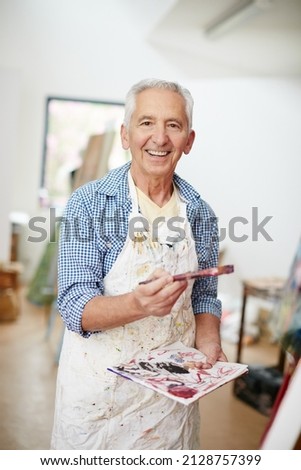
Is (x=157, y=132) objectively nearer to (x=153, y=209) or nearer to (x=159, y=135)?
(x=159, y=135)

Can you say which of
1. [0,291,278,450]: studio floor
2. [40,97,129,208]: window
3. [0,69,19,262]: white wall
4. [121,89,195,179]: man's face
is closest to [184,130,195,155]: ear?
[121,89,195,179]: man's face

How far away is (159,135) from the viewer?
120cm

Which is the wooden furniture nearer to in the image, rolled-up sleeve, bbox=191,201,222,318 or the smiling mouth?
rolled-up sleeve, bbox=191,201,222,318

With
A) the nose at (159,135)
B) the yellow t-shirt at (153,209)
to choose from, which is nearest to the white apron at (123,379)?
the yellow t-shirt at (153,209)

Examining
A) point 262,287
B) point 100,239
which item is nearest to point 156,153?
point 100,239

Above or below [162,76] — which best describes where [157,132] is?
below

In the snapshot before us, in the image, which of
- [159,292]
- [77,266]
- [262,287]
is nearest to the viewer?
[159,292]

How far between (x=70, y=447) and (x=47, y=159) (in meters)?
0.73

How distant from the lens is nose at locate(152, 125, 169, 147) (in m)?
1.20

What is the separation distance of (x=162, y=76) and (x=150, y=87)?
6.2 inches

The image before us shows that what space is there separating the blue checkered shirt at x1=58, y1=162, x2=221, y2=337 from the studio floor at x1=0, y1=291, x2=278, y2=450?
0.77m

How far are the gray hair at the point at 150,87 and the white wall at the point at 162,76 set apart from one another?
0.13 m

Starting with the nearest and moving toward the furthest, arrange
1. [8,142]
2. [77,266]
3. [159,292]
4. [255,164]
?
[159,292], [77,266], [8,142], [255,164]

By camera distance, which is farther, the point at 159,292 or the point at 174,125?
the point at 174,125
